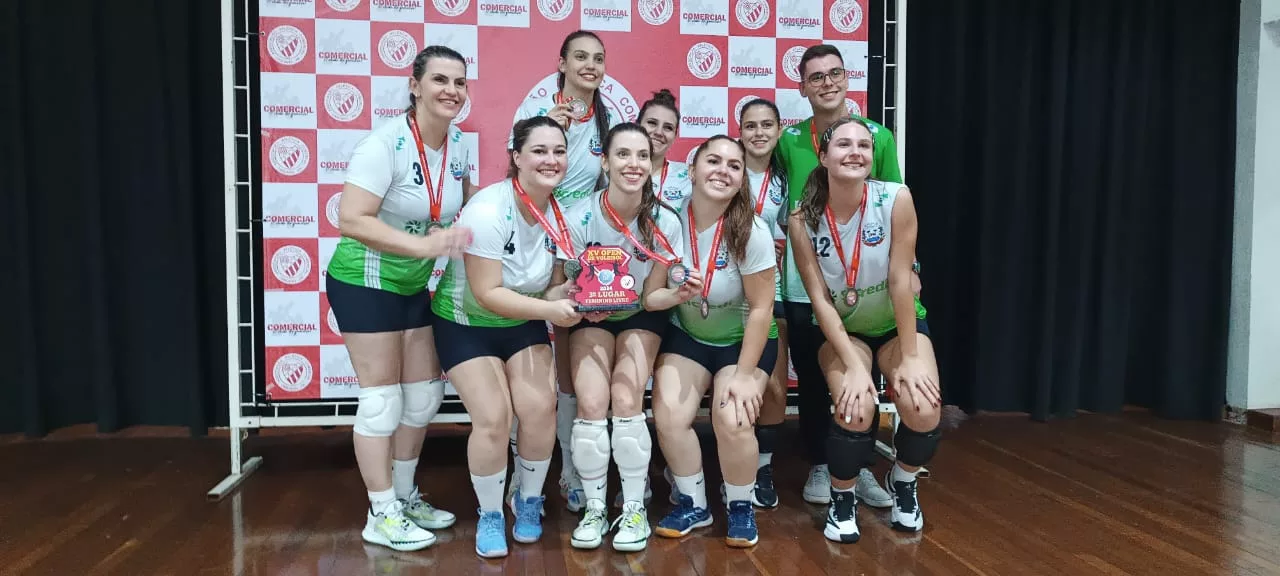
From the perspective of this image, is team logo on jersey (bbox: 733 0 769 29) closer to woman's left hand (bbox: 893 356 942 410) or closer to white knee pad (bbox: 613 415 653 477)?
woman's left hand (bbox: 893 356 942 410)

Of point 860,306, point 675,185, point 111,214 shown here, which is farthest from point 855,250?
point 111,214

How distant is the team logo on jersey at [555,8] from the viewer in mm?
3396

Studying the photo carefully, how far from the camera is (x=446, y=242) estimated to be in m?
2.38

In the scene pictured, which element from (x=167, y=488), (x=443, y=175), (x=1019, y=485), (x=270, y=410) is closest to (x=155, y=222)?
(x=270, y=410)

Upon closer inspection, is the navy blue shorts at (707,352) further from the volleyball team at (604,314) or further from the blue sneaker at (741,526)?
the blue sneaker at (741,526)

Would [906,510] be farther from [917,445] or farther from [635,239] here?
[635,239]

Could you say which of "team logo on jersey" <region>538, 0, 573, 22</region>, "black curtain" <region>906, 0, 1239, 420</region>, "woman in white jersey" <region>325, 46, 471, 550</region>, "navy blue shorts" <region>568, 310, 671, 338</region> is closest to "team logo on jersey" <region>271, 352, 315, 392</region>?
"woman in white jersey" <region>325, 46, 471, 550</region>

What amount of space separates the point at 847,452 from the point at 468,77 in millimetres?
2158

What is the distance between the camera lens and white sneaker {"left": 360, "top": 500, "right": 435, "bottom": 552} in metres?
2.52

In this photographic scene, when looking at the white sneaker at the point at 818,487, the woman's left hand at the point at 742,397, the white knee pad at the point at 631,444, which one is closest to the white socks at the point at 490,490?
Answer: the white knee pad at the point at 631,444

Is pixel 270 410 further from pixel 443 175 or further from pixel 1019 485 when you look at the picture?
pixel 1019 485

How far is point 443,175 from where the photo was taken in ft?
8.54

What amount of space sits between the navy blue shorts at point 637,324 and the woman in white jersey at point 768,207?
462 millimetres

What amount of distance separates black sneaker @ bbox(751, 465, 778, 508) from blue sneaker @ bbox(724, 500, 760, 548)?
312mm
